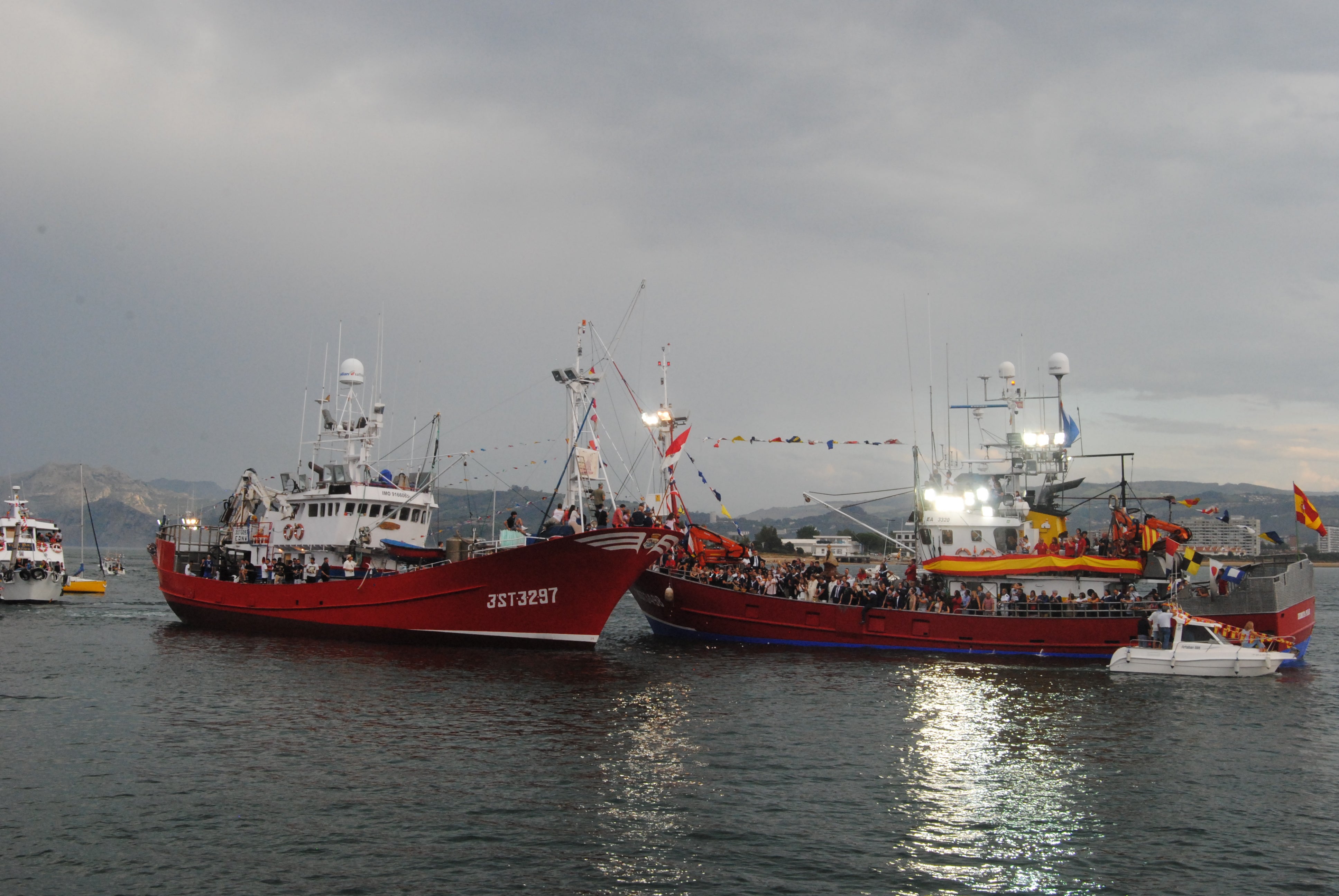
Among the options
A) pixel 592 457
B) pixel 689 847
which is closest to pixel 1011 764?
pixel 689 847

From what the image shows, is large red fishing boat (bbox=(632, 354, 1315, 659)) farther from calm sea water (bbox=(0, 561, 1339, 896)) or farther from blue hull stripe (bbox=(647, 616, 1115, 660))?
calm sea water (bbox=(0, 561, 1339, 896))

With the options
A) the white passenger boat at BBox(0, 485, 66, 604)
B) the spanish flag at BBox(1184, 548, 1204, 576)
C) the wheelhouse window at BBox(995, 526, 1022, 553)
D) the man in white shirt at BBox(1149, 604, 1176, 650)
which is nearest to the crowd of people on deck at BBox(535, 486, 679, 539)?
the wheelhouse window at BBox(995, 526, 1022, 553)

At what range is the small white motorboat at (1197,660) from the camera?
28328 millimetres

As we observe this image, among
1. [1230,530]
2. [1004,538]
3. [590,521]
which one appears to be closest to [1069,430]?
[1004,538]

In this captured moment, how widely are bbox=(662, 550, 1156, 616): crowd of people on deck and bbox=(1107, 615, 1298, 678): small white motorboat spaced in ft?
8.99

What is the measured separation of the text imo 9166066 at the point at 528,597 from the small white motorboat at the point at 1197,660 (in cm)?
1752

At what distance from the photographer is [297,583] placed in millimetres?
34156

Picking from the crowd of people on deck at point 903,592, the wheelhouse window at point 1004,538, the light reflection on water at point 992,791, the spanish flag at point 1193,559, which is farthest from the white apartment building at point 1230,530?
the light reflection on water at point 992,791

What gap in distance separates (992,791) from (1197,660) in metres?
16.1

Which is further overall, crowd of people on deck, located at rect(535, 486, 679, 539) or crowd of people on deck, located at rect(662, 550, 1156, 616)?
crowd of people on deck, located at rect(662, 550, 1156, 616)

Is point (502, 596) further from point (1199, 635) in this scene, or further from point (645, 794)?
point (1199, 635)

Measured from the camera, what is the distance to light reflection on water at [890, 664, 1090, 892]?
12.6 metres

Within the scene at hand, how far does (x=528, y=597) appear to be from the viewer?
30.3 m

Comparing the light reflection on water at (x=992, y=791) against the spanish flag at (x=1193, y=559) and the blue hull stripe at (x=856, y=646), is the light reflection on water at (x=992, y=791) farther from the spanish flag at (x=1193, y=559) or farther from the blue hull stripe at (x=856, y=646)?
the spanish flag at (x=1193, y=559)
